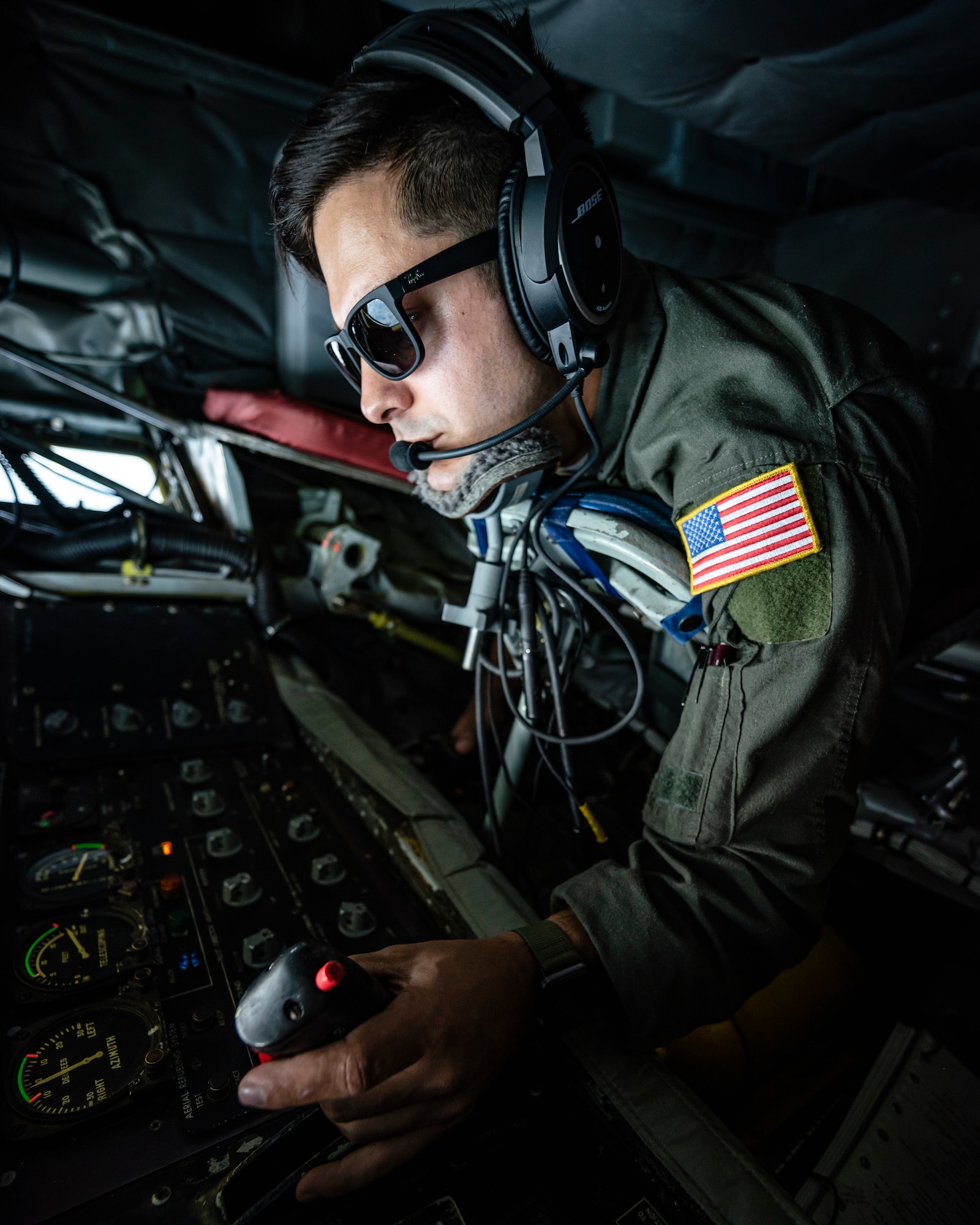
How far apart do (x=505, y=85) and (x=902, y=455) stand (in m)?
0.81

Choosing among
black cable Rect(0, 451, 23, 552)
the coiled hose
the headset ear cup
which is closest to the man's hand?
the headset ear cup

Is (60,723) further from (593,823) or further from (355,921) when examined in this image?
(593,823)

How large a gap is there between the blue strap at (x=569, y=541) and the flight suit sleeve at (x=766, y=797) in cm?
36

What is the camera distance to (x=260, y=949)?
1.03 metres

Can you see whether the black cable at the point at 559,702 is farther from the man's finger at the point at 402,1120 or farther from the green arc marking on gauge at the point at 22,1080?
the green arc marking on gauge at the point at 22,1080

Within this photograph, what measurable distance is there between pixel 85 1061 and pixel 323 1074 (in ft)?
1.52

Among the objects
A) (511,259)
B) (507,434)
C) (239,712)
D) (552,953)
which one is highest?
(511,259)

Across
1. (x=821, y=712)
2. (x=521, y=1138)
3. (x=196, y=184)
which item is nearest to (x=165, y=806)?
(x=521, y=1138)

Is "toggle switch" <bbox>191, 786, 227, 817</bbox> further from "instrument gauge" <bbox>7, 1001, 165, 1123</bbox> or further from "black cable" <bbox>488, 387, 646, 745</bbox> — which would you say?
"black cable" <bbox>488, 387, 646, 745</bbox>

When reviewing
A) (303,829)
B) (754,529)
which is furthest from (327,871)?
(754,529)

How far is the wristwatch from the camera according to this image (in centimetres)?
86

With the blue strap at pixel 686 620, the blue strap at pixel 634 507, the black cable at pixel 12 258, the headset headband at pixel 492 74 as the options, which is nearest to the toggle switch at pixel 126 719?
the blue strap at pixel 634 507

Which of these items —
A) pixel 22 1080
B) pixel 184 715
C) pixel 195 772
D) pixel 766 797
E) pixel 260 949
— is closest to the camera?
pixel 22 1080

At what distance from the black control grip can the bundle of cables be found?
65 centimetres
